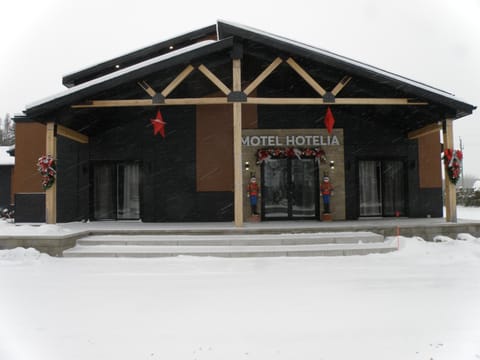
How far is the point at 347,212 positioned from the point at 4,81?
922cm

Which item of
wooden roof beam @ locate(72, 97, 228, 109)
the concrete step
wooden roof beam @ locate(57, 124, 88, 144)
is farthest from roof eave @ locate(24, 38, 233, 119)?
the concrete step

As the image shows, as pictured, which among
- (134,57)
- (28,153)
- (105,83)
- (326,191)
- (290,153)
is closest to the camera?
(105,83)

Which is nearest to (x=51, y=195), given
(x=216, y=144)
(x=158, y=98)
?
(x=158, y=98)

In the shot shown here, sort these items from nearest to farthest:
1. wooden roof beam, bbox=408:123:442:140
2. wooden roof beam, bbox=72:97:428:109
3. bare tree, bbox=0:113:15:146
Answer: wooden roof beam, bbox=72:97:428:109, wooden roof beam, bbox=408:123:442:140, bare tree, bbox=0:113:15:146

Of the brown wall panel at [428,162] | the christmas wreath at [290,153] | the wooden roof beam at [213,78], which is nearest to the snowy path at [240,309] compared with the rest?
the wooden roof beam at [213,78]

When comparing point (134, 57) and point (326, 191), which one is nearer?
point (326, 191)

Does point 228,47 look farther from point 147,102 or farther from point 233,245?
point 233,245

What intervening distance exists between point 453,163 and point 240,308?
22.7ft

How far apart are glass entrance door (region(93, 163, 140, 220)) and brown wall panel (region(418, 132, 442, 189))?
29.2 ft

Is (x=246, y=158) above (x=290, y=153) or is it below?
below

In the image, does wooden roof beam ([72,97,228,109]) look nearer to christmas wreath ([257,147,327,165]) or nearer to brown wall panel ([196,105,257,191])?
brown wall panel ([196,105,257,191])

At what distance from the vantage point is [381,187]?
1138 centimetres

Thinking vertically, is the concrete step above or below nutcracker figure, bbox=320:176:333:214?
below

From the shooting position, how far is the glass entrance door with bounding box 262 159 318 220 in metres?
10.8
